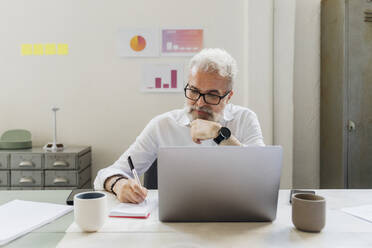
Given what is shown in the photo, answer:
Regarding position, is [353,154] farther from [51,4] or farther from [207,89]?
[51,4]

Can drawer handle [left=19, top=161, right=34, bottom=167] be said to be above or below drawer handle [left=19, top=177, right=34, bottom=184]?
above

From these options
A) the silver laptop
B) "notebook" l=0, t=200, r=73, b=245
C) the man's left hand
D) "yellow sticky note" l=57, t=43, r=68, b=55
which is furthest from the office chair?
"yellow sticky note" l=57, t=43, r=68, b=55

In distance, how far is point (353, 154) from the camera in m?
2.61

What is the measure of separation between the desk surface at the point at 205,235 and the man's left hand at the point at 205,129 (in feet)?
1.68

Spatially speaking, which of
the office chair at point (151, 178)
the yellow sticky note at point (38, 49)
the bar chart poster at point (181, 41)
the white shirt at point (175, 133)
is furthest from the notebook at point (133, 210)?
the yellow sticky note at point (38, 49)

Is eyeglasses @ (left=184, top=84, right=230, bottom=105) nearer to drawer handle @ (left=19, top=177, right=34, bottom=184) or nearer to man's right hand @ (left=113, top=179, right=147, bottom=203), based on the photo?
man's right hand @ (left=113, top=179, right=147, bottom=203)

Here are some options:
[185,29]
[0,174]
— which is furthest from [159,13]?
[0,174]

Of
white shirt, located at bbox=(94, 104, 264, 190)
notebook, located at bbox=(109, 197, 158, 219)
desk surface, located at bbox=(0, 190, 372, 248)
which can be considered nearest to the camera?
desk surface, located at bbox=(0, 190, 372, 248)

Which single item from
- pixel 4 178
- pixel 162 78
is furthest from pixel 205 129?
pixel 4 178

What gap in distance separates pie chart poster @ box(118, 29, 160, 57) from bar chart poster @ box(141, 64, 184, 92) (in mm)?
133

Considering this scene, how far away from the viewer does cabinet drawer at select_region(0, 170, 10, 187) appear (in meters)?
2.68

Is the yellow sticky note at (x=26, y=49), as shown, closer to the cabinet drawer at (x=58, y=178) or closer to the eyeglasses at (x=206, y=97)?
the cabinet drawer at (x=58, y=178)

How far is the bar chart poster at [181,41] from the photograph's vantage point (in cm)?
303

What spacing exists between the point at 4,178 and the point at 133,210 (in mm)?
2116
